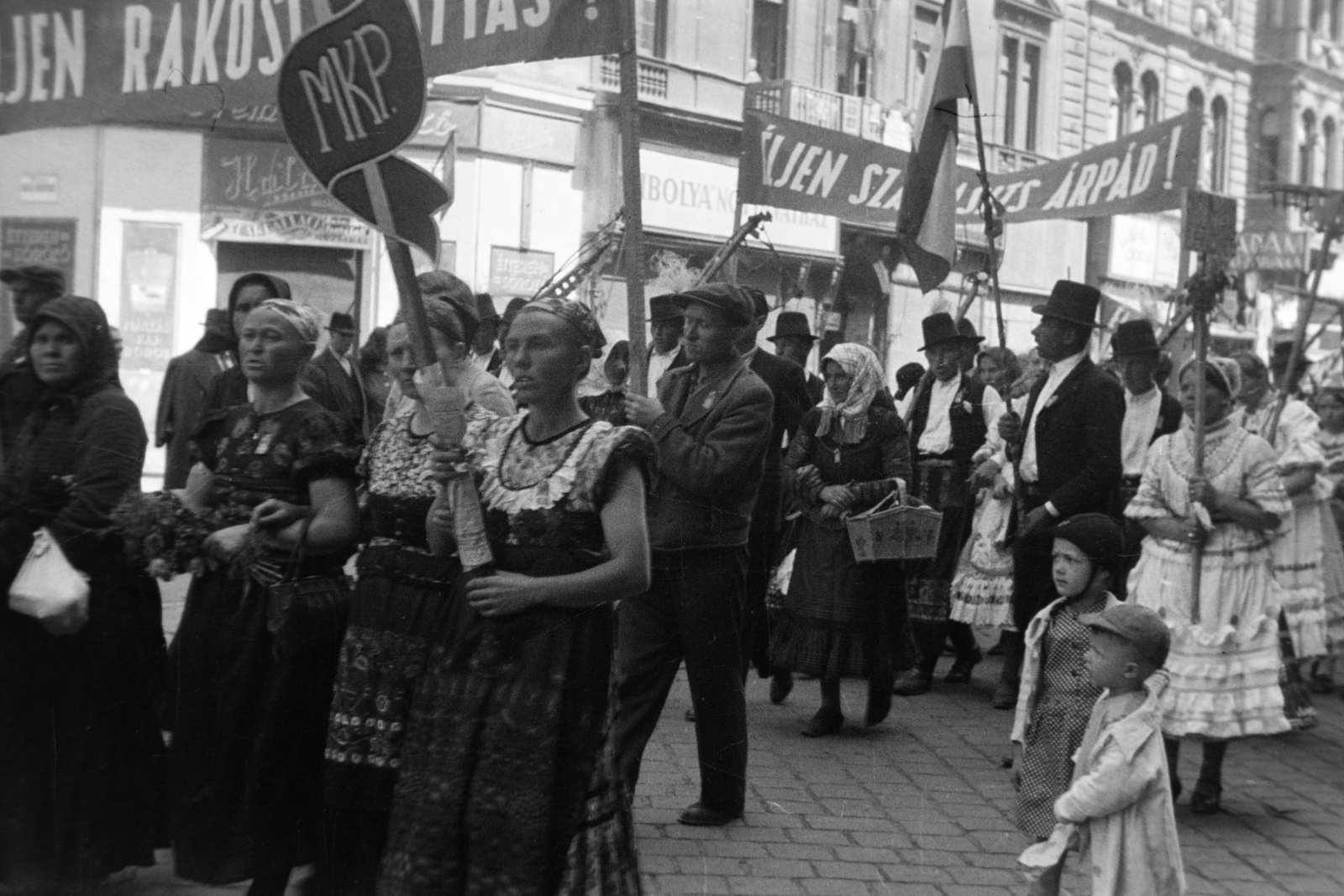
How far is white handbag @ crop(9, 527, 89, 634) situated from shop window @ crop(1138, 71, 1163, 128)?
18439 mm

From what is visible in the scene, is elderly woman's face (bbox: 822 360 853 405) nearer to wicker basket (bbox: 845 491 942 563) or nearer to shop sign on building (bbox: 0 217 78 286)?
wicker basket (bbox: 845 491 942 563)

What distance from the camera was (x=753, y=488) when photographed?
611cm

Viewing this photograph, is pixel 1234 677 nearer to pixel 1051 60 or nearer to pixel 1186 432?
pixel 1186 432

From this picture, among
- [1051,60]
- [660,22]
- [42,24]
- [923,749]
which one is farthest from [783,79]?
[42,24]

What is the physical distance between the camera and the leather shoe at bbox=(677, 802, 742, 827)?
19.8 ft

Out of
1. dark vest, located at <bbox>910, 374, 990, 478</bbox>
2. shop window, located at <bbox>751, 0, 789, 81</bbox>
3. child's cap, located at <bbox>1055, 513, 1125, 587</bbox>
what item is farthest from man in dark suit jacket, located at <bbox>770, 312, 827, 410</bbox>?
shop window, located at <bbox>751, 0, 789, 81</bbox>

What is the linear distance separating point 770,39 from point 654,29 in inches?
94.4

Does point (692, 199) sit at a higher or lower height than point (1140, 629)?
higher

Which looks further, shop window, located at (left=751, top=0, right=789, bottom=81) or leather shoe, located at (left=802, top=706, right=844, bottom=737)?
shop window, located at (left=751, top=0, right=789, bottom=81)

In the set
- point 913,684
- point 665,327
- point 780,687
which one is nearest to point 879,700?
point 780,687

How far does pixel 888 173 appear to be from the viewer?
35.1 feet

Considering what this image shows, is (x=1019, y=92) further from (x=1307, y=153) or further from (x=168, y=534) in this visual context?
(x=168, y=534)

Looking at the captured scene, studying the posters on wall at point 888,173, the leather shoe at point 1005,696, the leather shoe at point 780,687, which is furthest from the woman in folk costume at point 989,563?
the posters on wall at point 888,173

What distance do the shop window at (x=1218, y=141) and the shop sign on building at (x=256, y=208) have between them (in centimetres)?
1087
